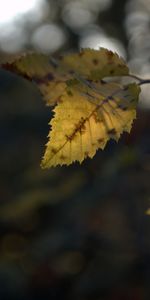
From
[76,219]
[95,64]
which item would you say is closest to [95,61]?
[95,64]

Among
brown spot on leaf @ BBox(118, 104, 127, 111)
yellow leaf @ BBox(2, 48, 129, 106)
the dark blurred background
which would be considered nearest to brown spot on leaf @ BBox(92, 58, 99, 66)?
yellow leaf @ BBox(2, 48, 129, 106)

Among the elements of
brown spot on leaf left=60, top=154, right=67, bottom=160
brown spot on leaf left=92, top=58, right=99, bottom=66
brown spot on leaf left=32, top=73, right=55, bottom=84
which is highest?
brown spot on leaf left=92, top=58, right=99, bottom=66

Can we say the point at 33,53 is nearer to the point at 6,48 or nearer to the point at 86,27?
the point at 86,27

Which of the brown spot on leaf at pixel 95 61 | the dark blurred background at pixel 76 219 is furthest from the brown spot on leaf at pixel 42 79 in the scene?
the dark blurred background at pixel 76 219

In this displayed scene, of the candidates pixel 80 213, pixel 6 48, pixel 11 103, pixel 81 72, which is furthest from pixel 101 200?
pixel 6 48

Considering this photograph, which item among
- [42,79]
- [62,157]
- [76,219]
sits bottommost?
[62,157]

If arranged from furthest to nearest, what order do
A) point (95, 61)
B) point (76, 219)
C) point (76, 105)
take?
point (76, 219)
point (95, 61)
point (76, 105)

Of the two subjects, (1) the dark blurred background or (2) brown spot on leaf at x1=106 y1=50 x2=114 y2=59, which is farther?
(1) the dark blurred background

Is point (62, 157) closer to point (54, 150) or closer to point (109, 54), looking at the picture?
point (54, 150)

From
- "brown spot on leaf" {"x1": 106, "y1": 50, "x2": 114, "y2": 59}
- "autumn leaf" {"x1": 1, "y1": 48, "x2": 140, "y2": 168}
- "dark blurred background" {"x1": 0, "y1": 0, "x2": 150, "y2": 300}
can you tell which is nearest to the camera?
"autumn leaf" {"x1": 1, "y1": 48, "x2": 140, "y2": 168}

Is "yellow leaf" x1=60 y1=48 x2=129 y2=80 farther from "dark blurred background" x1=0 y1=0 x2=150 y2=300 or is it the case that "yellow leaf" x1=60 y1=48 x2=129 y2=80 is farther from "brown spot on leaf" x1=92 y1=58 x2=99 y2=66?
"dark blurred background" x1=0 y1=0 x2=150 y2=300
